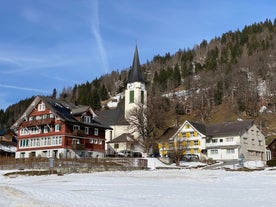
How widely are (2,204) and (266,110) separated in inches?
4351

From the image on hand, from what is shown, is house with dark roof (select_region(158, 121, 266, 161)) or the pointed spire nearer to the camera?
house with dark roof (select_region(158, 121, 266, 161))

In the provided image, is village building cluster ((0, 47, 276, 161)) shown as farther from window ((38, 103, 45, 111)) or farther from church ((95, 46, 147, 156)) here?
church ((95, 46, 147, 156))

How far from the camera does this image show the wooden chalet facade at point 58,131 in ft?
235

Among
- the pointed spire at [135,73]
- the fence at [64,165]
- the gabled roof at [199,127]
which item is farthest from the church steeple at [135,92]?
the fence at [64,165]

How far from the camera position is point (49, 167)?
159 ft

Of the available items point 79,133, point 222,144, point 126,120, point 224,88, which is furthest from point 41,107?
point 224,88

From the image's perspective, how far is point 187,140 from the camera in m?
85.6

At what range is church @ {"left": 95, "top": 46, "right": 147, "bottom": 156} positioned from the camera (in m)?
90.4

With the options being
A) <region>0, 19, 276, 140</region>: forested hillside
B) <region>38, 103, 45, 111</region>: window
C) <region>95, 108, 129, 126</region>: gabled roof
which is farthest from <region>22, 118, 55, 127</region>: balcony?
<region>0, 19, 276, 140</region>: forested hillside

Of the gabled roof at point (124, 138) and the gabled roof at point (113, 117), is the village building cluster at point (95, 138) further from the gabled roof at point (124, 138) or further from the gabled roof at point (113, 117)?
the gabled roof at point (113, 117)

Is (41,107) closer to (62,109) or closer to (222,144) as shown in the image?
(62,109)

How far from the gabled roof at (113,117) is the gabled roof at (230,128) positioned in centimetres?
2198

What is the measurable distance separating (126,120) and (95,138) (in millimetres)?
21415

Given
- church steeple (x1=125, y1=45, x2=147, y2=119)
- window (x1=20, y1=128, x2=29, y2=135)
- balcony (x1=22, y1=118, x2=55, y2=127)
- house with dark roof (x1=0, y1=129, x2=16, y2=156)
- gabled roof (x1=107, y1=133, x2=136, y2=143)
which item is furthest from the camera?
church steeple (x1=125, y1=45, x2=147, y2=119)
